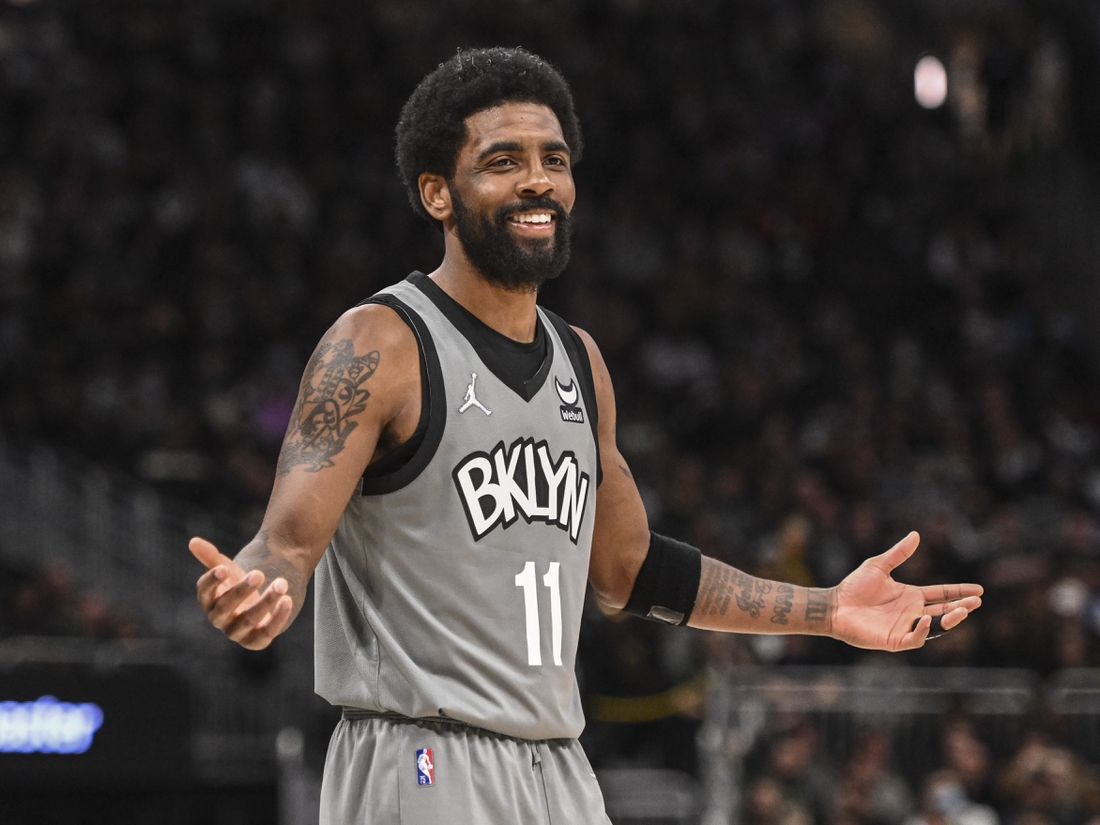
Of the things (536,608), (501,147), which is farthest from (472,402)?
(501,147)

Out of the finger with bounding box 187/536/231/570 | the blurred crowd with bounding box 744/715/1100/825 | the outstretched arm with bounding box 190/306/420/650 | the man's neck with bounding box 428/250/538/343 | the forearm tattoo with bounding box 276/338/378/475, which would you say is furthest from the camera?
the blurred crowd with bounding box 744/715/1100/825

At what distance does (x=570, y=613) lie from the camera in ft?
12.4

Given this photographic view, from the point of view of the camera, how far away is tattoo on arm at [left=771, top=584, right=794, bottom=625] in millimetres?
4203

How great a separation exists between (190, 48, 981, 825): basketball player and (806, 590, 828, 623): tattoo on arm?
0.09 m

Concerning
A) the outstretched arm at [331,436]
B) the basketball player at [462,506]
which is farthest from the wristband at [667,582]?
the outstretched arm at [331,436]

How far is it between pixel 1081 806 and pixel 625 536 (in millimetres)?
6102

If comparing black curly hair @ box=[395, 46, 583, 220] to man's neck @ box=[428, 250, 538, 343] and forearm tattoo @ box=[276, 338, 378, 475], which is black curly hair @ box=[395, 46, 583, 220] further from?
forearm tattoo @ box=[276, 338, 378, 475]

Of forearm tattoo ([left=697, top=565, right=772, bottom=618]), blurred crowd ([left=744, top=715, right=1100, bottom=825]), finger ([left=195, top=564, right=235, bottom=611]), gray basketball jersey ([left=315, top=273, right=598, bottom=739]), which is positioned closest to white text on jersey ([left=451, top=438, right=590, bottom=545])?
gray basketball jersey ([left=315, top=273, right=598, bottom=739])

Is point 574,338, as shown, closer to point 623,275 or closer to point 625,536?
point 625,536

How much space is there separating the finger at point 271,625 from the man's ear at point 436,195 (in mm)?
1266

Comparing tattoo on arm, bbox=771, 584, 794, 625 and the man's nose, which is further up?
the man's nose

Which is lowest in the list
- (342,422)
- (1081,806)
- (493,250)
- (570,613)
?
(1081,806)

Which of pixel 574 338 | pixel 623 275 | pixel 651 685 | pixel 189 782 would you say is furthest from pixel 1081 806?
pixel 623 275

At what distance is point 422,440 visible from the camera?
360cm
